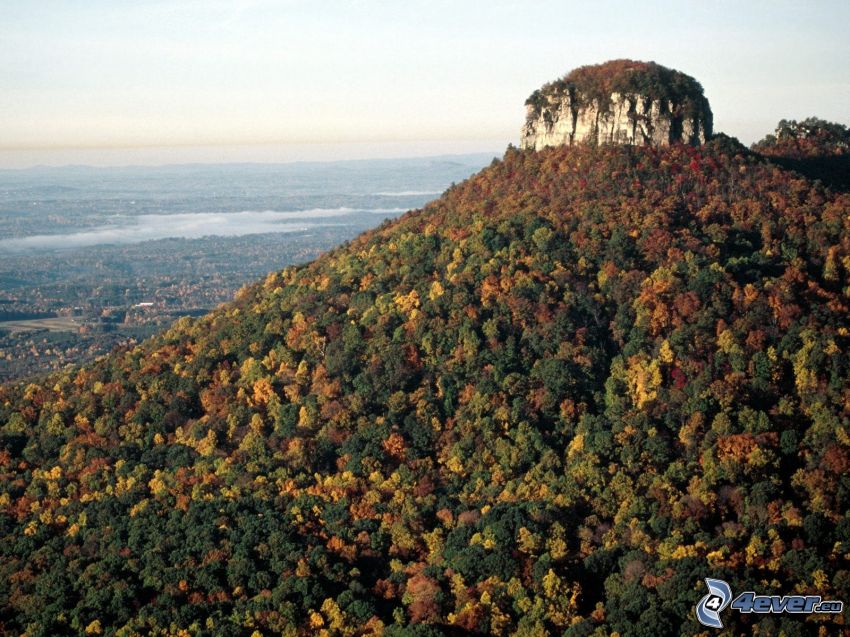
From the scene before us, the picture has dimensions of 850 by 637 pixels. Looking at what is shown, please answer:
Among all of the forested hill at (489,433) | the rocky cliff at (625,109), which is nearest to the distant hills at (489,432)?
the forested hill at (489,433)

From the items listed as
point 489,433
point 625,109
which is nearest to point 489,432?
point 489,433

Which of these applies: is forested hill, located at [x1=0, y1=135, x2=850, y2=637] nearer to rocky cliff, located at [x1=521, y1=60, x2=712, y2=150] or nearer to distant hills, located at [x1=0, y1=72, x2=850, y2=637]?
distant hills, located at [x1=0, y1=72, x2=850, y2=637]

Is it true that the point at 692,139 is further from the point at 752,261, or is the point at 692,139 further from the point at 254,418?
the point at 254,418

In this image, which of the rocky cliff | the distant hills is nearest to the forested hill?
the distant hills

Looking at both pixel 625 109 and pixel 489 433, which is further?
pixel 625 109

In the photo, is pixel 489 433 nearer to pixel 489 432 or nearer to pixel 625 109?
pixel 489 432

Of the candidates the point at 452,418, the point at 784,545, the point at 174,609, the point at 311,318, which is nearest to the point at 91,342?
the point at 311,318
